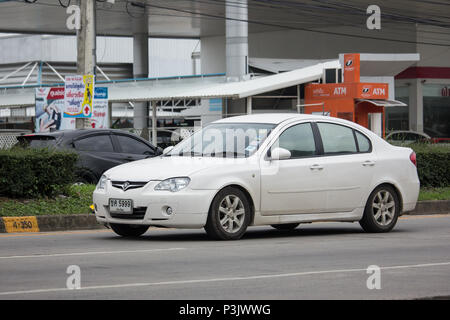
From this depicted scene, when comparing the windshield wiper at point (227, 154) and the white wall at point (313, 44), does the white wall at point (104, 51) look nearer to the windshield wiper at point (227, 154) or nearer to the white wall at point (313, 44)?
the white wall at point (313, 44)

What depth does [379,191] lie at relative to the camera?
41.5 feet

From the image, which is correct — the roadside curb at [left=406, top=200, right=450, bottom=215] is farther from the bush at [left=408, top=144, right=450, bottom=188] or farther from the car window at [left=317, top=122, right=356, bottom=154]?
the car window at [left=317, top=122, right=356, bottom=154]

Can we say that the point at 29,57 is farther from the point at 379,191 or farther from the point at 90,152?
the point at 379,191

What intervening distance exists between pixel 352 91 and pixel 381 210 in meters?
19.6

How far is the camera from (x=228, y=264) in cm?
895

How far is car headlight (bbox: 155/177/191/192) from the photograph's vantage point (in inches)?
427

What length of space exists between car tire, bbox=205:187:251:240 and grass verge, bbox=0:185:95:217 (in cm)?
407

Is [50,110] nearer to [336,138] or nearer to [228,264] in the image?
[336,138]

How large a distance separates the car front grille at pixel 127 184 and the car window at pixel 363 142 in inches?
135

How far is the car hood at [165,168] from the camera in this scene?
10.9 metres

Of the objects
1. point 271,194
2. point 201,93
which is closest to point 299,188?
point 271,194

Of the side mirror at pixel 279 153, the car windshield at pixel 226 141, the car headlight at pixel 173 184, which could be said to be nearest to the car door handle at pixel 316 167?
the side mirror at pixel 279 153

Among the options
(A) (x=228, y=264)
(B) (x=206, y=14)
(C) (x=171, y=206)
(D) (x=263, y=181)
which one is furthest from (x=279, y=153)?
(B) (x=206, y=14)
